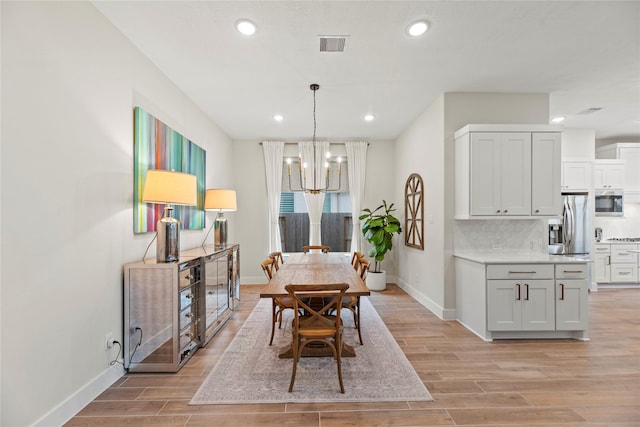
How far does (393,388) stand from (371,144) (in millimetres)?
4716

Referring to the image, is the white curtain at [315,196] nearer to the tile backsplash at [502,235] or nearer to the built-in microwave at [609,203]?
the tile backsplash at [502,235]

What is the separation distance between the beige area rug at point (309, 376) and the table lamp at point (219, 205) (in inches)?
57.7

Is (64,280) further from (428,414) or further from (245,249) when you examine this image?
(245,249)

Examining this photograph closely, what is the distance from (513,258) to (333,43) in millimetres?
2953

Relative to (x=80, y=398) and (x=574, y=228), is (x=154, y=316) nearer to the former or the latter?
(x=80, y=398)

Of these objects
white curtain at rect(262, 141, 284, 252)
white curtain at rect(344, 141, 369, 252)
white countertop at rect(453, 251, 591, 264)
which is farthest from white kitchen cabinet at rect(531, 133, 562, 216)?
white curtain at rect(262, 141, 284, 252)

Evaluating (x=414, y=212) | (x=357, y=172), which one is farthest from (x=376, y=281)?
(x=357, y=172)

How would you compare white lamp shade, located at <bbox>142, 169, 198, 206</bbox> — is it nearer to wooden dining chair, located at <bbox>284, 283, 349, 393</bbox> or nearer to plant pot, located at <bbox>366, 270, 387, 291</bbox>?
wooden dining chair, located at <bbox>284, 283, 349, 393</bbox>

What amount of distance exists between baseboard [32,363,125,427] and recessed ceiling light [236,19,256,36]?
9.56 feet

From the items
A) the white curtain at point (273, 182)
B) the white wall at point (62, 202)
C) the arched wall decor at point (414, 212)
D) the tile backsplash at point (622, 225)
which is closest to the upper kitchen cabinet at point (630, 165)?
the tile backsplash at point (622, 225)

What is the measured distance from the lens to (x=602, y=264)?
5.49 meters

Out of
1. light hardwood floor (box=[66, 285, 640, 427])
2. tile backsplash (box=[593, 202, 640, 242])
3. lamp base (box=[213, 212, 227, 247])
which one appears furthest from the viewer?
tile backsplash (box=[593, 202, 640, 242])

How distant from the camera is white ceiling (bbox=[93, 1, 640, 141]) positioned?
2.29m

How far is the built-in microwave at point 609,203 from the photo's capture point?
555 cm
